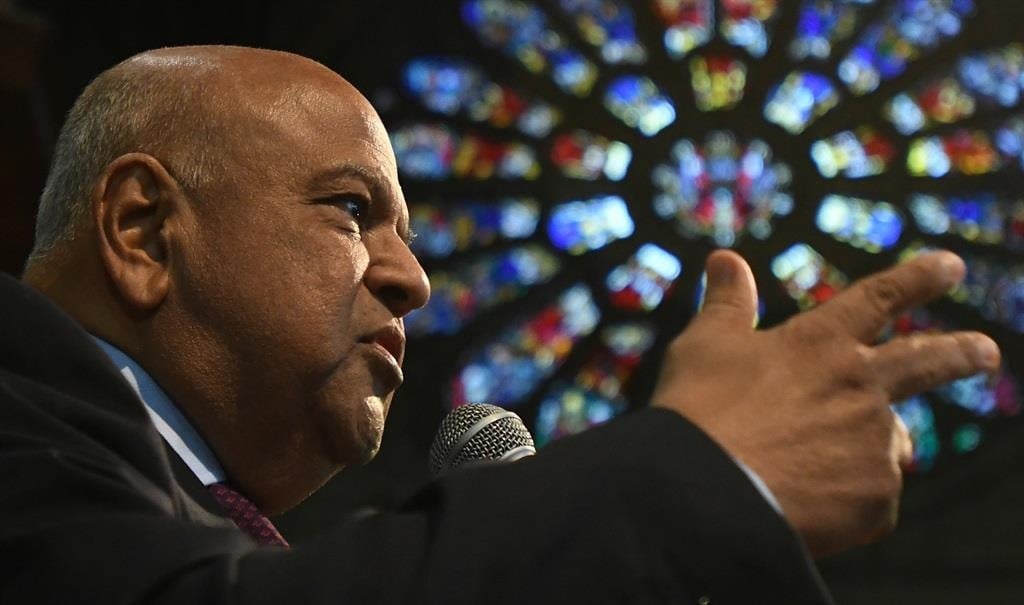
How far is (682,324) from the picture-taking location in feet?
23.4

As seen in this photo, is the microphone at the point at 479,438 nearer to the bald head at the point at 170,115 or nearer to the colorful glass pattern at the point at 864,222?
the bald head at the point at 170,115

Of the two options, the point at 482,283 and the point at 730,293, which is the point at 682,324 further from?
the point at 730,293

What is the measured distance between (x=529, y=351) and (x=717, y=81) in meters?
1.74

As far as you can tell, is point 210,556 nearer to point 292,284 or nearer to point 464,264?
point 292,284

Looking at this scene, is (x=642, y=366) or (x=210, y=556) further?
(x=642, y=366)

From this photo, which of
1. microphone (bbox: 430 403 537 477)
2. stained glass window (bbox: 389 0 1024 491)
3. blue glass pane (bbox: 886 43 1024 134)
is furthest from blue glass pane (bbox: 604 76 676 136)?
microphone (bbox: 430 403 537 477)

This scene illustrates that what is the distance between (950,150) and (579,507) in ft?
22.5

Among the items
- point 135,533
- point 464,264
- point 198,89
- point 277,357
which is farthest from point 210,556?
point 464,264

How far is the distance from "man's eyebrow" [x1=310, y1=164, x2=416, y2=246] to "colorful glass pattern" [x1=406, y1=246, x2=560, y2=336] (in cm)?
598

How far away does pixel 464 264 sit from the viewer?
7.20m

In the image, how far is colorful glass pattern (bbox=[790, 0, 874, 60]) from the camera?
724 cm

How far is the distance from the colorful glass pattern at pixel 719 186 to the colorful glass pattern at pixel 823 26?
57cm

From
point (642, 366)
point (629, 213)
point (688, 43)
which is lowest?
point (642, 366)

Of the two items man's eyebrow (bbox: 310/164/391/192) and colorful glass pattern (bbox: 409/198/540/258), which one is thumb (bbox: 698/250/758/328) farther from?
colorful glass pattern (bbox: 409/198/540/258)
